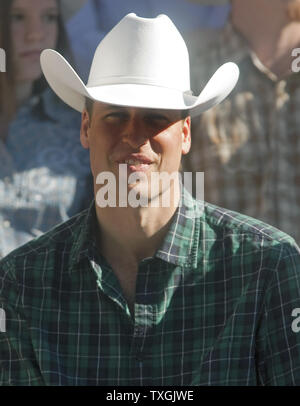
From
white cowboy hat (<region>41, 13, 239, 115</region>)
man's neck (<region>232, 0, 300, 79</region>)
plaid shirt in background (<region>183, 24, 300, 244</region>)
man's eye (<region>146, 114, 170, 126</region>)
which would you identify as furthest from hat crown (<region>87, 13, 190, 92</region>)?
man's neck (<region>232, 0, 300, 79</region>)

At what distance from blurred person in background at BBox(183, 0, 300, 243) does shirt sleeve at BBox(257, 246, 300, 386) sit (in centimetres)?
111

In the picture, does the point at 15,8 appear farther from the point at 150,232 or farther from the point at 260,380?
the point at 260,380

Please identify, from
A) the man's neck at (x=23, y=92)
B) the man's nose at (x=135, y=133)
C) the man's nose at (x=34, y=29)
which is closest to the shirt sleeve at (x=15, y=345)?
the man's nose at (x=135, y=133)

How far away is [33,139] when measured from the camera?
395cm

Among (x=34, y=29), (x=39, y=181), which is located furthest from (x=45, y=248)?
(x=34, y=29)

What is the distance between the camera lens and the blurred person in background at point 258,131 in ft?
12.4

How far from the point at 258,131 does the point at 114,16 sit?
817 mm

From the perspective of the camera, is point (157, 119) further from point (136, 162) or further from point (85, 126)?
point (85, 126)

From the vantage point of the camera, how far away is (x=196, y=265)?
9.02 feet

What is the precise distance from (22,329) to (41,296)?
0.11 metres

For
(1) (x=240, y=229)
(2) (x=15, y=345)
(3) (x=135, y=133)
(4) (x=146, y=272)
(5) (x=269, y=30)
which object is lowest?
(2) (x=15, y=345)

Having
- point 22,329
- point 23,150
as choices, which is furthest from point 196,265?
point 23,150

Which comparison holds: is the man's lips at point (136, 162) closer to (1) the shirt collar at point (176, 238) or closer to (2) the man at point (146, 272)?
(2) the man at point (146, 272)

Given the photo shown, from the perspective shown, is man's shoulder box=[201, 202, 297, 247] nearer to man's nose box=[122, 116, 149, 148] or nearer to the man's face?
the man's face
